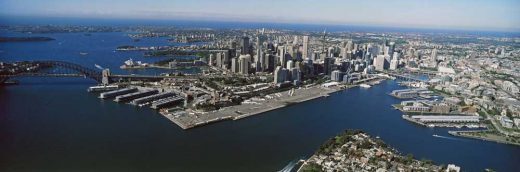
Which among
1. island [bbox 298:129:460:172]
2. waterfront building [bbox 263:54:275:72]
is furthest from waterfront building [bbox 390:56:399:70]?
island [bbox 298:129:460:172]

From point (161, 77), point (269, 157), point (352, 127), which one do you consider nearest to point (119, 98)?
point (161, 77)

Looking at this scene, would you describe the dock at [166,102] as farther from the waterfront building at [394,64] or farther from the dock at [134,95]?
the waterfront building at [394,64]

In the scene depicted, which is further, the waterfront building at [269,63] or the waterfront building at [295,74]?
the waterfront building at [269,63]

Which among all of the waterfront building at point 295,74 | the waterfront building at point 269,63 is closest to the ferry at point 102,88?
the waterfront building at point 295,74

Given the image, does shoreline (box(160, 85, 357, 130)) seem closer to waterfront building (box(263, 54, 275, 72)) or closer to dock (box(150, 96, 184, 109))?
dock (box(150, 96, 184, 109))

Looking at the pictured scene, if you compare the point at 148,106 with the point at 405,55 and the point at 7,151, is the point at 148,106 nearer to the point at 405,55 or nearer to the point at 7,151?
the point at 7,151
